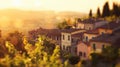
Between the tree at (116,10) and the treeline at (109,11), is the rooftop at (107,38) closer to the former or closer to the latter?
the tree at (116,10)

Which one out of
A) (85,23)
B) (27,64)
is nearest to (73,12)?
(85,23)

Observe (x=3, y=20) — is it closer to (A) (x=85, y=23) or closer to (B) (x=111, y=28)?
(A) (x=85, y=23)

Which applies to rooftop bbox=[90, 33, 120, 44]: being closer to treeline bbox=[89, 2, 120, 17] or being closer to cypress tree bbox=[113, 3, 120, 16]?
cypress tree bbox=[113, 3, 120, 16]

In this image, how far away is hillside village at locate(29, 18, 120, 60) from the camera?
34500mm

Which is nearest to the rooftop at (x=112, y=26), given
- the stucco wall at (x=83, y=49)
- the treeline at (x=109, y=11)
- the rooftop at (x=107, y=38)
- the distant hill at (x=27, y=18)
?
the stucco wall at (x=83, y=49)

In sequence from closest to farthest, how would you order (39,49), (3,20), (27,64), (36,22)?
(27,64), (39,49), (3,20), (36,22)

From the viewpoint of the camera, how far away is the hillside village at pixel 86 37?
34500 millimetres

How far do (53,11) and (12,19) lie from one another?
9.92 meters

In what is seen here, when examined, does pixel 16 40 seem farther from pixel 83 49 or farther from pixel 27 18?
pixel 27 18

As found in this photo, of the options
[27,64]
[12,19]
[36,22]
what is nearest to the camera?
[27,64]

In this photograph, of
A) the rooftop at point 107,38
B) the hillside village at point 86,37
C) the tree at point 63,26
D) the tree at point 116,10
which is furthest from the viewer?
the tree at point 116,10

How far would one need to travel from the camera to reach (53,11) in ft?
228

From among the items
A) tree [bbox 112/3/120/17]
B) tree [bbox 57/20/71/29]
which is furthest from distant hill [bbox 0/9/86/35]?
tree [bbox 112/3/120/17]

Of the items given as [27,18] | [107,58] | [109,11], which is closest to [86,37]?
[109,11]
